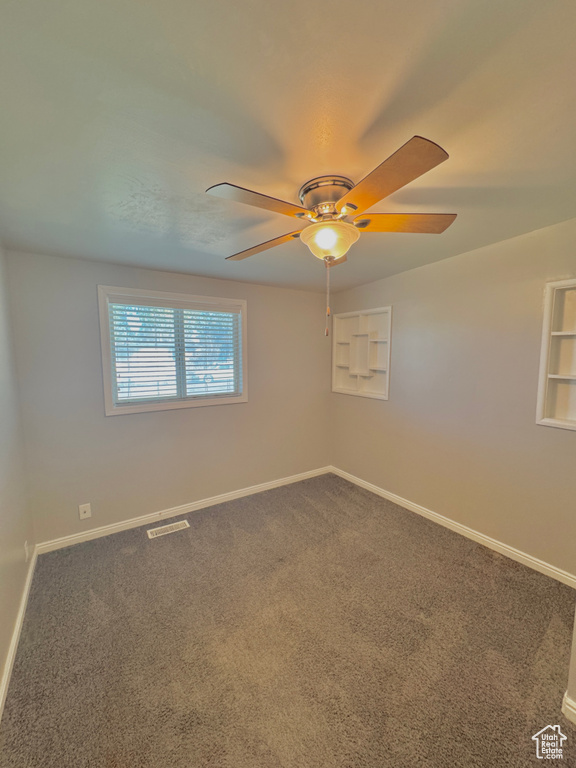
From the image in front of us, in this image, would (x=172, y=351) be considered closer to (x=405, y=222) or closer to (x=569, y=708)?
(x=405, y=222)

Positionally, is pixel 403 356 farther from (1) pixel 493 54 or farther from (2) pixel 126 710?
(2) pixel 126 710

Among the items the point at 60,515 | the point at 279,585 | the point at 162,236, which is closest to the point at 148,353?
the point at 162,236

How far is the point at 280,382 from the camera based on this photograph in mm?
3453

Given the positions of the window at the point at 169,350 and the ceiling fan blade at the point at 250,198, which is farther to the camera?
the window at the point at 169,350

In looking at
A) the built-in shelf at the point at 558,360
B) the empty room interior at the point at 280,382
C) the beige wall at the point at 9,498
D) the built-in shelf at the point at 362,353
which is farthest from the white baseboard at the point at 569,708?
the beige wall at the point at 9,498

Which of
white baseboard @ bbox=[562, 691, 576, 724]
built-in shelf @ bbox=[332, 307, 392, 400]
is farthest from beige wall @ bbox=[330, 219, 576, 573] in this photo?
white baseboard @ bbox=[562, 691, 576, 724]

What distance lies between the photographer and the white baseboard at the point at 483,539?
1.99 metres

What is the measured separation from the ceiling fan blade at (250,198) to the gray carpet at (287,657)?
6.87 ft

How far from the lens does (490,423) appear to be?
2289 mm

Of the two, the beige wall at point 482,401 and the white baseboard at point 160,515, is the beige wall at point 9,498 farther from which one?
the beige wall at point 482,401

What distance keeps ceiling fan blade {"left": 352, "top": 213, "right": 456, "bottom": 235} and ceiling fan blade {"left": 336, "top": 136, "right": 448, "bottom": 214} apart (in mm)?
144

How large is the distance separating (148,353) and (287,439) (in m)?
1.81

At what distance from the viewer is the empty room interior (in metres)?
0.84

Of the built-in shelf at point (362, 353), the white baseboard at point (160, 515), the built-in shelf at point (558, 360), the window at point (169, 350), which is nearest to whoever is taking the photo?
the built-in shelf at point (558, 360)
